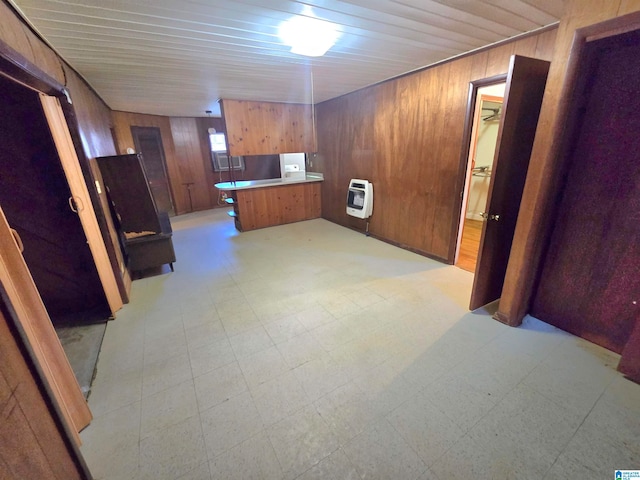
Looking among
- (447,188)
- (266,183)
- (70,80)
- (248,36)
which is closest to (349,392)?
(447,188)

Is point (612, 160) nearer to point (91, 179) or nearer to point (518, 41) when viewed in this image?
point (518, 41)

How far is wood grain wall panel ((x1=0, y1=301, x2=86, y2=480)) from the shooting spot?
833mm

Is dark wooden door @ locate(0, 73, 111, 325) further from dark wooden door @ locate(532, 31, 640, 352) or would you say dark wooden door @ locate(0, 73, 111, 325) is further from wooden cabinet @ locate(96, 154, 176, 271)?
dark wooden door @ locate(532, 31, 640, 352)

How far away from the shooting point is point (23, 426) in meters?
0.91

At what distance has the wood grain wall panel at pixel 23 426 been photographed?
833 millimetres

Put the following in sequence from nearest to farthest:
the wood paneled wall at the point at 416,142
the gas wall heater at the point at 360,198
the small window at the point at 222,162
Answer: the wood paneled wall at the point at 416,142 → the gas wall heater at the point at 360,198 → the small window at the point at 222,162

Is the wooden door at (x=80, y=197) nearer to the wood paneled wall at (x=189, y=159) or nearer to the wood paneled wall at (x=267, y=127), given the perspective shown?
the wood paneled wall at (x=267, y=127)

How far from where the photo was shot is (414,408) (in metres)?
1.55

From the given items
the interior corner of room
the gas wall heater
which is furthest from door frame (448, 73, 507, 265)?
the gas wall heater

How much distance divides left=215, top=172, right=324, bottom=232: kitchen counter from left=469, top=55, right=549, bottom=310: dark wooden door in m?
3.88

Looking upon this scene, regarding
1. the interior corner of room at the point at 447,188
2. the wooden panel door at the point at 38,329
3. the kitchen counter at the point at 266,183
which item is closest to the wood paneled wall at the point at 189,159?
the kitchen counter at the point at 266,183

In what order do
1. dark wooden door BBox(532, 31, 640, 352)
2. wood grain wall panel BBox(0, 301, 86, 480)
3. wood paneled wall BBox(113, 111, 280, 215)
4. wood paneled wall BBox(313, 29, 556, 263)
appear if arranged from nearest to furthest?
wood grain wall panel BBox(0, 301, 86, 480), dark wooden door BBox(532, 31, 640, 352), wood paneled wall BBox(313, 29, 556, 263), wood paneled wall BBox(113, 111, 280, 215)

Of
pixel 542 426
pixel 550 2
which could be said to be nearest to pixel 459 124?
pixel 550 2

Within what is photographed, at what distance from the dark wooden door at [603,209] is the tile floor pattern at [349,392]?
0.29 metres
